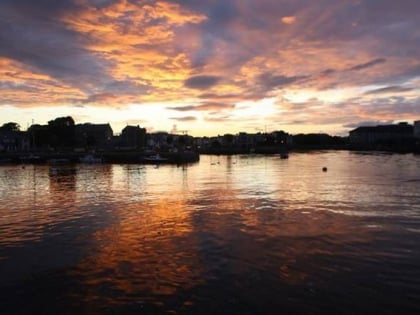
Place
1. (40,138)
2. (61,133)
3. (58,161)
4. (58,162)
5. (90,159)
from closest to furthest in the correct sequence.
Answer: (90,159) < (58,162) < (58,161) < (61,133) < (40,138)

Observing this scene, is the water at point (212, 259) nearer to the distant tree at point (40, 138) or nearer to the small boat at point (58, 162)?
the small boat at point (58, 162)

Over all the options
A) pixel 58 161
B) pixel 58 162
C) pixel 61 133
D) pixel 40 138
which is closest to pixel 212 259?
pixel 58 162

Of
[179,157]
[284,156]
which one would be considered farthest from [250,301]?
[284,156]

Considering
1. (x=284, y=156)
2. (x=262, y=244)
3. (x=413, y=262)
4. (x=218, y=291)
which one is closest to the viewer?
(x=218, y=291)

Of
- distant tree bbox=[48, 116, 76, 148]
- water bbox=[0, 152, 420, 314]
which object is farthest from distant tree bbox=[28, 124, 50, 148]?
water bbox=[0, 152, 420, 314]

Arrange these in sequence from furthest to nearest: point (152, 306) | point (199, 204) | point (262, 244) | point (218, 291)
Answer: point (199, 204), point (262, 244), point (218, 291), point (152, 306)

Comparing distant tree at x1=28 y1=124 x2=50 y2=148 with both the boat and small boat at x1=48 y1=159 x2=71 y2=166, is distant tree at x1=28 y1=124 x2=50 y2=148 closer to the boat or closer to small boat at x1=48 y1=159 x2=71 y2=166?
the boat

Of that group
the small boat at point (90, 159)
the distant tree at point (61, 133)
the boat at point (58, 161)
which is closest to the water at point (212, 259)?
the small boat at point (90, 159)

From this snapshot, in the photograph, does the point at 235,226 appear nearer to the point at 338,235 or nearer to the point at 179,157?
the point at 338,235

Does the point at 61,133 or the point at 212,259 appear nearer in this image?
the point at 212,259

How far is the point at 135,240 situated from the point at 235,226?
19.7 feet

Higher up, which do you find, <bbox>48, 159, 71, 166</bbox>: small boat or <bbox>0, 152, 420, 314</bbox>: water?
<bbox>48, 159, 71, 166</bbox>: small boat

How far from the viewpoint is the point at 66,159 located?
128m

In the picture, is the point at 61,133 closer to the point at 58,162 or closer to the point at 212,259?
the point at 58,162
